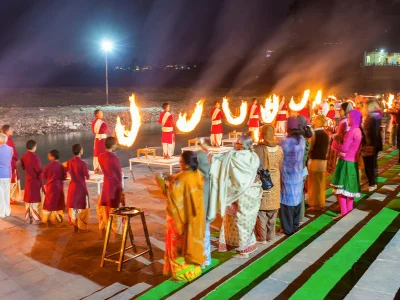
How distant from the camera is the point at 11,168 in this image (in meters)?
8.62

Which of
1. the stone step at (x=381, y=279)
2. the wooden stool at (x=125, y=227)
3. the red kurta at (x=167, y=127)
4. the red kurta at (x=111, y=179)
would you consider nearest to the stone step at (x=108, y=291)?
the wooden stool at (x=125, y=227)

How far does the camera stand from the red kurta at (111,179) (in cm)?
693

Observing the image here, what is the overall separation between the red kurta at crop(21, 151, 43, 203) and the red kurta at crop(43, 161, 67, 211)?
1.07 ft

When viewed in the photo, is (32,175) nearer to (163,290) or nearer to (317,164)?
(163,290)

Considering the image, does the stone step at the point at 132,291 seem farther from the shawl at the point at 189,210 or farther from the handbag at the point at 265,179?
the handbag at the point at 265,179

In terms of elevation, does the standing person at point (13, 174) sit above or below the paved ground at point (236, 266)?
above

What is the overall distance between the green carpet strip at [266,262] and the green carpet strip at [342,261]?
2.16 feet

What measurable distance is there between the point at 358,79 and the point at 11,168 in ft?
201

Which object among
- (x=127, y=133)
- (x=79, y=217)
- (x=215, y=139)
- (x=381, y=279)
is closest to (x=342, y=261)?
(x=381, y=279)

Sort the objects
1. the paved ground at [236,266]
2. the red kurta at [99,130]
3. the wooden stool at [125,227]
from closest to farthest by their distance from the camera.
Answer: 1. the paved ground at [236,266]
2. the wooden stool at [125,227]
3. the red kurta at [99,130]

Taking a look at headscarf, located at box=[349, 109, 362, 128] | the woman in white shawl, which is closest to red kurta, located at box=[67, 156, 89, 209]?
the woman in white shawl

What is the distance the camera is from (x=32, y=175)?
7.84 meters

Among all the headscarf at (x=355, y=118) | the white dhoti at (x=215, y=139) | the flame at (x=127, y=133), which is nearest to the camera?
the headscarf at (x=355, y=118)

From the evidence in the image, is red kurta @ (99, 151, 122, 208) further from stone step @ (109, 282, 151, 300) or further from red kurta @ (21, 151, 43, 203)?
stone step @ (109, 282, 151, 300)
